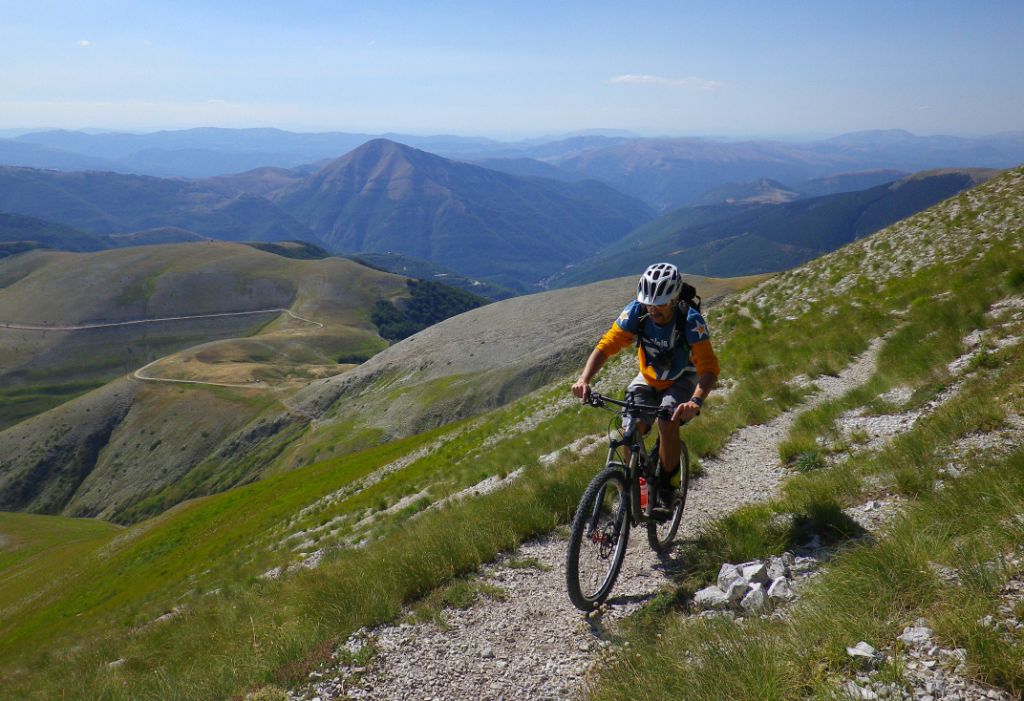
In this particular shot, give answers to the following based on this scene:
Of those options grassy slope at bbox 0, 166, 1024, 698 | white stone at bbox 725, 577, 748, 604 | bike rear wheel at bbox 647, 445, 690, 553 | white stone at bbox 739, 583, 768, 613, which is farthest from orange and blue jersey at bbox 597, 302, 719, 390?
white stone at bbox 739, 583, 768, 613

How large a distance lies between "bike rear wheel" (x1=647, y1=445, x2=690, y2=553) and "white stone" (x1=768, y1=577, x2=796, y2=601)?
1.79 metres

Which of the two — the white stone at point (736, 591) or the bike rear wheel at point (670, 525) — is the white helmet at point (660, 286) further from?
the white stone at point (736, 591)

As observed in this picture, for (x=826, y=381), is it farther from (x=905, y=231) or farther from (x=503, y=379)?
(x=503, y=379)

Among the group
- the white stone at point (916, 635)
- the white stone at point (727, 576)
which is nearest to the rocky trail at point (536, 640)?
the white stone at point (916, 635)

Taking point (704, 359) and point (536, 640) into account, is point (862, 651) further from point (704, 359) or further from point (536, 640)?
point (704, 359)

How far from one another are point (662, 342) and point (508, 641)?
13.5 ft

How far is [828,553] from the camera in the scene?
651 cm

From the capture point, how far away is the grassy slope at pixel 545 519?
662 centimetres

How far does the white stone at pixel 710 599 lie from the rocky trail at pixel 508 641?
73cm

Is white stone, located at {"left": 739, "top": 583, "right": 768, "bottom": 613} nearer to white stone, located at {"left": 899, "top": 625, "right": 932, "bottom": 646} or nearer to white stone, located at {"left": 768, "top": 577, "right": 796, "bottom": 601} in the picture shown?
white stone, located at {"left": 768, "top": 577, "right": 796, "bottom": 601}

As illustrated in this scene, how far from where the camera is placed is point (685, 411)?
6574 mm

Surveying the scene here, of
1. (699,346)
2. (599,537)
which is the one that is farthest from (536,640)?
(699,346)

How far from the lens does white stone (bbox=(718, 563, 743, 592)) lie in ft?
20.3

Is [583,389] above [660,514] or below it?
above
